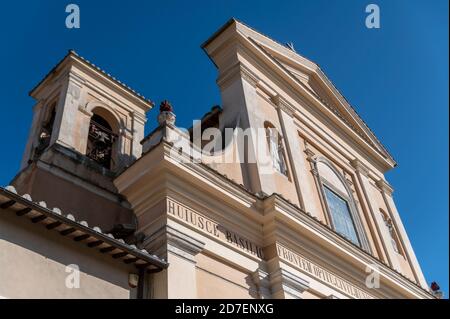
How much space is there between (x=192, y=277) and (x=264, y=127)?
4905 millimetres

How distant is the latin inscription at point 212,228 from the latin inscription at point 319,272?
438 millimetres

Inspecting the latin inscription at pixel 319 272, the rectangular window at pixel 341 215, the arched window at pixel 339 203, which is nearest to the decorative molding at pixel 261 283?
the latin inscription at pixel 319 272

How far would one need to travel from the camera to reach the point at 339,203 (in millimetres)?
13070

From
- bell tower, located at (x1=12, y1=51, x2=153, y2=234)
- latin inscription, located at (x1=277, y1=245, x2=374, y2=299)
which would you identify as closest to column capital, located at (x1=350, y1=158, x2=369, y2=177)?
latin inscription, located at (x1=277, y1=245, x2=374, y2=299)

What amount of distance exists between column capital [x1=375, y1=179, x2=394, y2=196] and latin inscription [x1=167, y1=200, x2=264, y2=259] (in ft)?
26.3

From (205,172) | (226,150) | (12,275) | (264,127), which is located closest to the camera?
(12,275)

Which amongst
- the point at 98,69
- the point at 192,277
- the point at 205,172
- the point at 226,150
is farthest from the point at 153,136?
the point at 98,69

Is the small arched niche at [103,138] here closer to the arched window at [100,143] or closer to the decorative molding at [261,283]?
the arched window at [100,143]

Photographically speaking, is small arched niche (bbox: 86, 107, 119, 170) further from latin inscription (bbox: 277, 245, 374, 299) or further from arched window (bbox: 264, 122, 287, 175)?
latin inscription (bbox: 277, 245, 374, 299)

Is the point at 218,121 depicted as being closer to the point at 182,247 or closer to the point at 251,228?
the point at 251,228

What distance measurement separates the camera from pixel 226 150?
32.6 ft

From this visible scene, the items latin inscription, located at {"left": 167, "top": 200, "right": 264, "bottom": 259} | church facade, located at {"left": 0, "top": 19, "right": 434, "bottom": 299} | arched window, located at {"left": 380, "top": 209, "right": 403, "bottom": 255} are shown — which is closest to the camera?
church facade, located at {"left": 0, "top": 19, "right": 434, "bottom": 299}

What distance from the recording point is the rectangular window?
12.3m

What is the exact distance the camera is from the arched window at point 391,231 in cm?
1470
